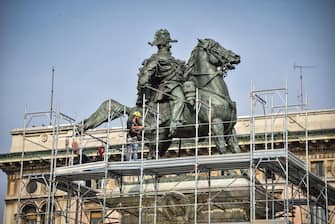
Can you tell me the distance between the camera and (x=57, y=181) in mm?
33812

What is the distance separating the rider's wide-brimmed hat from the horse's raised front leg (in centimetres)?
405

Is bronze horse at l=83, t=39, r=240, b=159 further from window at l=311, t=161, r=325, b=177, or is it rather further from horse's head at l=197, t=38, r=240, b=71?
window at l=311, t=161, r=325, b=177

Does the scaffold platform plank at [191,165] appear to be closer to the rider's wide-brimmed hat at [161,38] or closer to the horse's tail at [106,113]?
the horse's tail at [106,113]

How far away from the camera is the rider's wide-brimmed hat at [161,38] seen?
3444 cm

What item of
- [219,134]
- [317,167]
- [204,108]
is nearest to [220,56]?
[204,108]

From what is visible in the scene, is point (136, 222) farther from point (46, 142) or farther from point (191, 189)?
point (46, 142)

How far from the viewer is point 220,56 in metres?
33.3

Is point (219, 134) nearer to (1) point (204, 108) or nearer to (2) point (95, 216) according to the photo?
(1) point (204, 108)

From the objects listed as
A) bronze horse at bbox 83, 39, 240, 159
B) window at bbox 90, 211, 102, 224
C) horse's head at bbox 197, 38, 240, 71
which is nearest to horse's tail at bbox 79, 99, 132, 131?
bronze horse at bbox 83, 39, 240, 159

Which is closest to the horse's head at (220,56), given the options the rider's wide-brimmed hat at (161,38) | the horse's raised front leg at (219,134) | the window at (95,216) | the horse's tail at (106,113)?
the rider's wide-brimmed hat at (161,38)

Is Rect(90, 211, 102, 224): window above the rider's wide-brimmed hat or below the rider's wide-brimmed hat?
below

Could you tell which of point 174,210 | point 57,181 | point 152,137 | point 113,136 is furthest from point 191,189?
point 113,136

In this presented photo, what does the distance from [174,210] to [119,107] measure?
15.9ft

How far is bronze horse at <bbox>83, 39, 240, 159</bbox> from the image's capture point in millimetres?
32156
